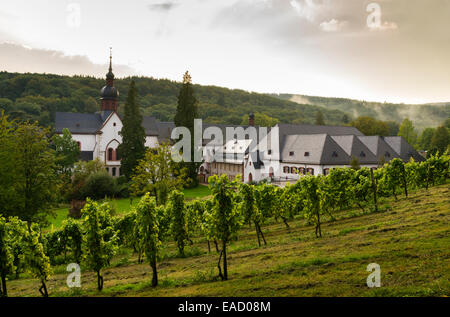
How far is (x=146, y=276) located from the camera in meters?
16.5

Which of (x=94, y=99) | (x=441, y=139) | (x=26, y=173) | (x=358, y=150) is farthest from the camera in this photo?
(x=94, y=99)

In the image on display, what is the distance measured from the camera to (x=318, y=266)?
13250mm

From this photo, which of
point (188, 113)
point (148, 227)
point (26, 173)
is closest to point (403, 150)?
point (188, 113)

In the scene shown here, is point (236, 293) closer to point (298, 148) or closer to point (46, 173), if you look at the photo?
point (46, 173)

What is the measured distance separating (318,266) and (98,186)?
151 feet

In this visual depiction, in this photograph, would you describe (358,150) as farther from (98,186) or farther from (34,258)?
(34,258)

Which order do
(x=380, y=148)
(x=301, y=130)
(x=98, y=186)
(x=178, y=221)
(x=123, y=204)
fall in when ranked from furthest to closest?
(x=301, y=130) → (x=380, y=148) → (x=98, y=186) → (x=123, y=204) → (x=178, y=221)

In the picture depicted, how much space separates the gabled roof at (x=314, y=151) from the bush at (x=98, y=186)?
28.3m

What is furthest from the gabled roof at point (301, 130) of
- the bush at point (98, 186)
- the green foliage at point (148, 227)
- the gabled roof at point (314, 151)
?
the green foliage at point (148, 227)

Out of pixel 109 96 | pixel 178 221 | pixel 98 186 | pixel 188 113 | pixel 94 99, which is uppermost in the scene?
pixel 94 99

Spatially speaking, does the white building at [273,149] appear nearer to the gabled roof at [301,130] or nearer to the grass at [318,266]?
the gabled roof at [301,130]

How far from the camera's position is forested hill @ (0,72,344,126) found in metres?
110

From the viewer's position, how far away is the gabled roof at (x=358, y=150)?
53.8 metres
